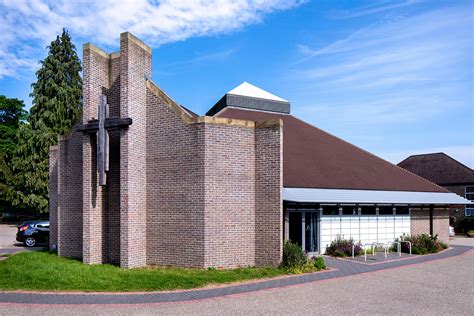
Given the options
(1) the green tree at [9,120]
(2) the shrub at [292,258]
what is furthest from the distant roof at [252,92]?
(1) the green tree at [9,120]

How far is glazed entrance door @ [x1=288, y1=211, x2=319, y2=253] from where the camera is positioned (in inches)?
736

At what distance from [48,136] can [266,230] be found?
31630 mm

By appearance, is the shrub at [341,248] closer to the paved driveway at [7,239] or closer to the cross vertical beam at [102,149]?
the cross vertical beam at [102,149]

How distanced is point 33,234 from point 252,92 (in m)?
15.6

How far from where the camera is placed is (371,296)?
11.4m

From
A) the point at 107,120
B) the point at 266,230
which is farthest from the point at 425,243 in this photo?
the point at 107,120

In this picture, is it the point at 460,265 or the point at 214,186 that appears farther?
the point at 460,265

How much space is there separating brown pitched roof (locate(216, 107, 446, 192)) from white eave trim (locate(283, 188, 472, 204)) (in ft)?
1.20

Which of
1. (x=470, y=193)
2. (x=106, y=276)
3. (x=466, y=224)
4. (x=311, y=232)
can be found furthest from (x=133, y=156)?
(x=470, y=193)

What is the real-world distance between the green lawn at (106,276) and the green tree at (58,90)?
28721 millimetres

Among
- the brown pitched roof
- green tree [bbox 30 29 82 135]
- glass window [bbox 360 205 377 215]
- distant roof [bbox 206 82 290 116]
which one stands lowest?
glass window [bbox 360 205 377 215]

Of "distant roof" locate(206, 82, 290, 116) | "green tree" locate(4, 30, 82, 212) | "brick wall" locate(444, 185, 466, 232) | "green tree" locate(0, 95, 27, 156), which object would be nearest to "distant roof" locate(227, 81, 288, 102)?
"distant roof" locate(206, 82, 290, 116)

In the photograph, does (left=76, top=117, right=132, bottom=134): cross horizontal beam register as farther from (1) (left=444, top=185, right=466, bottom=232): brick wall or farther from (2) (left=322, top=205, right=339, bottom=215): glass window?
(1) (left=444, top=185, right=466, bottom=232): brick wall

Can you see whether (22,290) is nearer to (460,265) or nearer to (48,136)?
(460,265)
